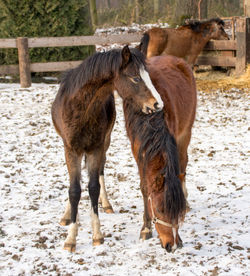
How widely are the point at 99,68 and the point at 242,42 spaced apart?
298 inches

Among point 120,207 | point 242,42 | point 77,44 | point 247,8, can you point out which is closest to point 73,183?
point 120,207

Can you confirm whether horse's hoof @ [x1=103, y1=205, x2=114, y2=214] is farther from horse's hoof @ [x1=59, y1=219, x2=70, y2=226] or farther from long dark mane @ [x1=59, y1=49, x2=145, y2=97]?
long dark mane @ [x1=59, y1=49, x2=145, y2=97]

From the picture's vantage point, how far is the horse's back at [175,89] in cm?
373

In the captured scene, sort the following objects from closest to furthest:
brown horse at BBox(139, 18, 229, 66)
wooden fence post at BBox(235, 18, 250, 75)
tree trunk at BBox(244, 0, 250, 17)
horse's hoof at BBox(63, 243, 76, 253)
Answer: horse's hoof at BBox(63, 243, 76, 253) < wooden fence post at BBox(235, 18, 250, 75) < brown horse at BBox(139, 18, 229, 66) < tree trunk at BBox(244, 0, 250, 17)

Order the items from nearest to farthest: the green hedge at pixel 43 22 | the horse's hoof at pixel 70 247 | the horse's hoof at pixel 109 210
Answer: the horse's hoof at pixel 70 247
the horse's hoof at pixel 109 210
the green hedge at pixel 43 22

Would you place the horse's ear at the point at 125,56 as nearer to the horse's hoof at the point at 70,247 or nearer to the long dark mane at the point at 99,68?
the long dark mane at the point at 99,68

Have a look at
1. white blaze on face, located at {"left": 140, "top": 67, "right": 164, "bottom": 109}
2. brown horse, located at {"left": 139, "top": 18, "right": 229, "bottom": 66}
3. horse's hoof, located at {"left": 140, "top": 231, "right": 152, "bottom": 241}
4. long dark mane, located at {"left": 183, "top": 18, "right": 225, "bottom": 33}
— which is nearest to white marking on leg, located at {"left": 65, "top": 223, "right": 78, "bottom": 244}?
horse's hoof, located at {"left": 140, "top": 231, "right": 152, "bottom": 241}

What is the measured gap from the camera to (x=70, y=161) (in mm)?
3768

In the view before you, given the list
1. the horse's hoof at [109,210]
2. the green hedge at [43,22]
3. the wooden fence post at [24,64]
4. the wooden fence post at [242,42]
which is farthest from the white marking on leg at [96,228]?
the wooden fence post at [242,42]

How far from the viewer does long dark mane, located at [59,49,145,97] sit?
130 inches

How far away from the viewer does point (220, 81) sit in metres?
10.3

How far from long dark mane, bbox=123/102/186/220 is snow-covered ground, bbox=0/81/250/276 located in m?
0.65

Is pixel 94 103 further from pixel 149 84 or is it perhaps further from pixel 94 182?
pixel 94 182

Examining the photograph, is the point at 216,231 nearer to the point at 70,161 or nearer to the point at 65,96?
the point at 70,161
